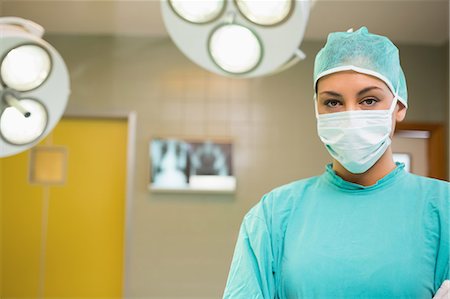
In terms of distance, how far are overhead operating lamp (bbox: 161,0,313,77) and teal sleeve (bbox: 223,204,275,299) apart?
13.8 inches

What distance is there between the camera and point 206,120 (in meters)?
2.86

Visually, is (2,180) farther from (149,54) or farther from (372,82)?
(372,82)

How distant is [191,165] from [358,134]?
81.6 inches

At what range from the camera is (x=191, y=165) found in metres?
2.82

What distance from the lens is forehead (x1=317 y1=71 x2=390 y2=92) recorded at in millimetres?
784

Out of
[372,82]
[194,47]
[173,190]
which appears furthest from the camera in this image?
[173,190]

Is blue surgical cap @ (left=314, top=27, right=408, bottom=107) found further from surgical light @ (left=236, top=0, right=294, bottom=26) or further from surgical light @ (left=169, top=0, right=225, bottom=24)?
surgical light @ (left=169, top=0, right=225, bottom=24)

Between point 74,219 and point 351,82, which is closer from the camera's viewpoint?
point 351,82

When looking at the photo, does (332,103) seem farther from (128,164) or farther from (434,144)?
(434,144)

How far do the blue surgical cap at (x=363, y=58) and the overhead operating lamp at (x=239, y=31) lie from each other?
14 centimetres

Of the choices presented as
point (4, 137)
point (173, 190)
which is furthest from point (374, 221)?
point (173, 190)

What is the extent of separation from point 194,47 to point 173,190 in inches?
72.7

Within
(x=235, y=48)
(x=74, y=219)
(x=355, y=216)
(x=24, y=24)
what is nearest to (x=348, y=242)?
(x=355, y=216)

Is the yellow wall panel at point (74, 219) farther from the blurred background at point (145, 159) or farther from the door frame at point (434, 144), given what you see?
the door frame at point (434, 144)
